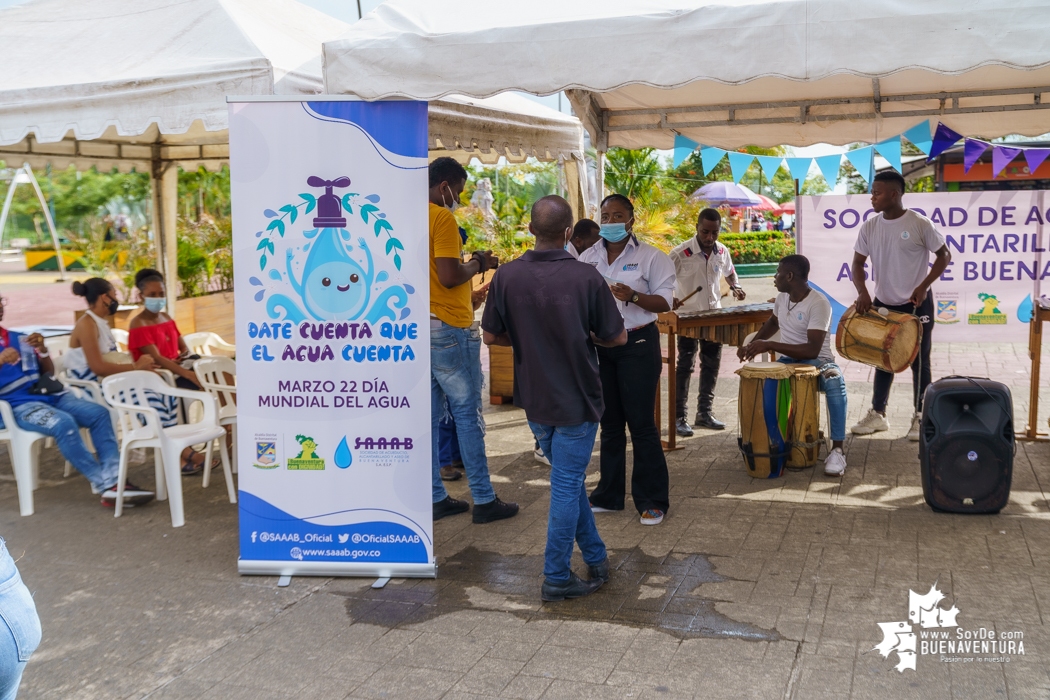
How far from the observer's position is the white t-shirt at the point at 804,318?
6.14 meters

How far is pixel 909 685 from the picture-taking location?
3363mm

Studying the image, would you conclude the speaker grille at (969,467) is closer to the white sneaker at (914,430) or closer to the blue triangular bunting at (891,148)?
the white sneaker at (914,430)

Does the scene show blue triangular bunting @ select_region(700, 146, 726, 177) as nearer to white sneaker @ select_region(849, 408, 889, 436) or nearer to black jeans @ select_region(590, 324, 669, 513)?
white sneaker @ select_region(849, 408, 889, 436)

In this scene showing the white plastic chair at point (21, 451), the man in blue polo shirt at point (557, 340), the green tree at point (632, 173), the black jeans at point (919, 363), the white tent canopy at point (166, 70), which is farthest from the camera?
the green tree at point (632, 173)

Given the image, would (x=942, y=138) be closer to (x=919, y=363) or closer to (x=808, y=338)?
(x=919, y=363)

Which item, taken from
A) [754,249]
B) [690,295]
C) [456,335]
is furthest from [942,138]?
[754,249]

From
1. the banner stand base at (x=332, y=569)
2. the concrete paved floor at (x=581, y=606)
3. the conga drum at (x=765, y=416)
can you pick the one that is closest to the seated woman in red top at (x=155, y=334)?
the concrete paved floor at (x=581, y=606)

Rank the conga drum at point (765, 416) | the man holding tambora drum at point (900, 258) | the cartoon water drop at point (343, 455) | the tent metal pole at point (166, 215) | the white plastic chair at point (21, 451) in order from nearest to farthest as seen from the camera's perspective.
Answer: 1. the cartoon water drop at point (343, 455)
2. the white plastic chair at point (21, 451)
3. the conga drum at point (765, 416)
4. the man holding tambora drum at point (900, 258)
5. the tent metal pole at point (166, 215)

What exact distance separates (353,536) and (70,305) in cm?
2127

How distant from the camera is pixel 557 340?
3994mm

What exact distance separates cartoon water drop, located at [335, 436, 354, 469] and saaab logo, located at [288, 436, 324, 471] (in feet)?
0.26

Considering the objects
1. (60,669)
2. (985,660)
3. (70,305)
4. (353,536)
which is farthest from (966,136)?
(70,305)

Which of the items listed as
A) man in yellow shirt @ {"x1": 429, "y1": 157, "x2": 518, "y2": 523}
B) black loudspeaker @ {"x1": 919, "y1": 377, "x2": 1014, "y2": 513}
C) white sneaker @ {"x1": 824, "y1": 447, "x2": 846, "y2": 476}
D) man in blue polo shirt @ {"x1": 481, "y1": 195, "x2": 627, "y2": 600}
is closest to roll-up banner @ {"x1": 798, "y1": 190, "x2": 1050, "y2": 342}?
white sneaker @ {"x1": 824, "y1": 447, "x2": 846, "y2": 476}

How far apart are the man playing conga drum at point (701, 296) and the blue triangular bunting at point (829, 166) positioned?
187cm
